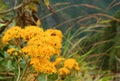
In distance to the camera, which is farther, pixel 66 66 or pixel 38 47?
pixel 66 66

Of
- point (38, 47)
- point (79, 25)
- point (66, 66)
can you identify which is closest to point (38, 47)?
point (38, 47)

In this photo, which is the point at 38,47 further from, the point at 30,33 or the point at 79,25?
the point at 79,25

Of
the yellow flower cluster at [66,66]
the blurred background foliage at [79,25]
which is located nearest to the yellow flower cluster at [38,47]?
the blurred background foliage at [79,25]

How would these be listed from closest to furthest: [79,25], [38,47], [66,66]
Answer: [38,47] → [66,66] → [79,25]

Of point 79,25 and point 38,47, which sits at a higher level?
point 79,25

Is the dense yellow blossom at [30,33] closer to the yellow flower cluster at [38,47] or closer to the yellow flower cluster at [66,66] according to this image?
the yellow flower cluster at [38,47]

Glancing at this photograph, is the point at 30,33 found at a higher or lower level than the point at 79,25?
lower

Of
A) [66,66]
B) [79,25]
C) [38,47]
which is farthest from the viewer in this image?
[79,25]

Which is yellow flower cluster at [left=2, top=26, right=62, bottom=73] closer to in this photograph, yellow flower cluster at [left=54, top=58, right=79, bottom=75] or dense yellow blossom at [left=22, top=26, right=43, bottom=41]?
dense yellow blossom at [left=22, top=26, right=43, bottom=41]

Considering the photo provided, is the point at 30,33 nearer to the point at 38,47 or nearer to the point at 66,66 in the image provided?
the point at 38,47

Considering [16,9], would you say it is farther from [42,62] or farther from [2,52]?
[42,62]

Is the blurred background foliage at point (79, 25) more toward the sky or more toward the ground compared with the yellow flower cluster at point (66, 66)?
more toward the sky

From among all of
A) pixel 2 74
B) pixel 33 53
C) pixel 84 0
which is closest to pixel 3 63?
pixel 2 74

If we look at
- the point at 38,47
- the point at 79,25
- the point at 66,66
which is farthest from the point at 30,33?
the point at 79,25
